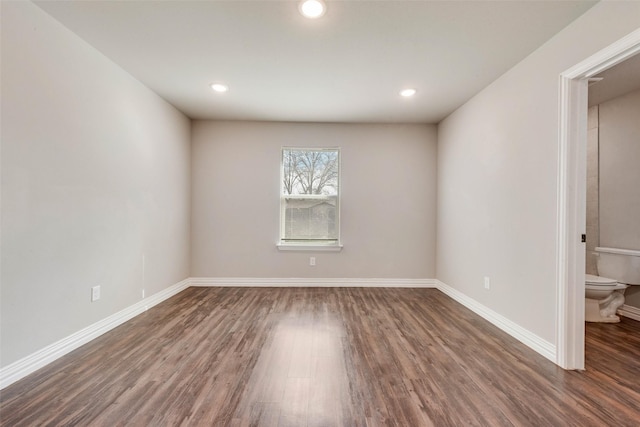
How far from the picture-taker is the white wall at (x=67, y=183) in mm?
1785

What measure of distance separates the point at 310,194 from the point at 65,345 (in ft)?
10.2

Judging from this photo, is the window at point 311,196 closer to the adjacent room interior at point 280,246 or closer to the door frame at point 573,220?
the adjacent room interior at point 280,246

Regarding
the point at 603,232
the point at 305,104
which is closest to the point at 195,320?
the point at 305,104

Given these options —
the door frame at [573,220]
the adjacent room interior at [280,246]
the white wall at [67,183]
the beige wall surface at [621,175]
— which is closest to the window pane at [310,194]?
the adjacent room interior at [280,246]

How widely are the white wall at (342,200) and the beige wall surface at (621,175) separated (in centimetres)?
187

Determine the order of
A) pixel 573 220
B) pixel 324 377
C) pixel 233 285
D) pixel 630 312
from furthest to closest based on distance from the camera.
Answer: pixel 233 285
pixel 630 312
pixel 573 220
pixel 324 377

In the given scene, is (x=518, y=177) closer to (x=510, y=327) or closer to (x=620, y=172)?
(x=510, y=327)

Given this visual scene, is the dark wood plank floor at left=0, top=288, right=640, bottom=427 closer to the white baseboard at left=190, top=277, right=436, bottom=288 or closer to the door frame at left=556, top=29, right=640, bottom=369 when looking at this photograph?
the door frame at left=556, top=29, right=640, bottom=369

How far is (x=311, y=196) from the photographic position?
433cm

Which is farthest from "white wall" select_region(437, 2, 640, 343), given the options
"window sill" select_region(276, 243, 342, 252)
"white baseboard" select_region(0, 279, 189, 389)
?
"white baseboard" select_region(0, 279, 189, 389)

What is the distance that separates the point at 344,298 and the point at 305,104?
249 cm

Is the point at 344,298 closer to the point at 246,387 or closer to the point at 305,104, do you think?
the point at 246,387

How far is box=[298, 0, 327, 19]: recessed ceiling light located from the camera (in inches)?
72.5

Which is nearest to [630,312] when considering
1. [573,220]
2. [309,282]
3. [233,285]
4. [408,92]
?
[573,220]
